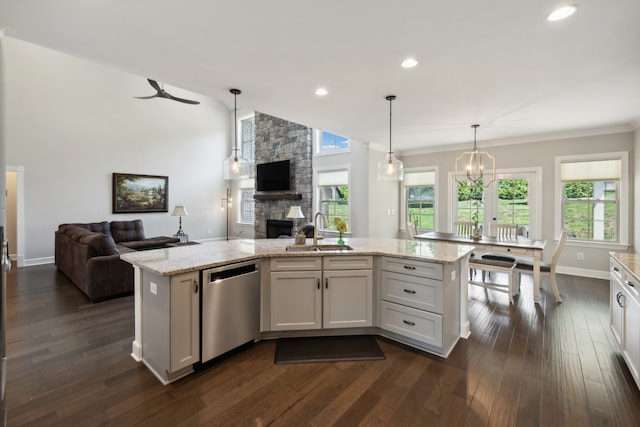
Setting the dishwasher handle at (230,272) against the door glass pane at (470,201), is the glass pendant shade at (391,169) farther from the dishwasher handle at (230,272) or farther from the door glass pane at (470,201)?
the door glass pane at (470,201)

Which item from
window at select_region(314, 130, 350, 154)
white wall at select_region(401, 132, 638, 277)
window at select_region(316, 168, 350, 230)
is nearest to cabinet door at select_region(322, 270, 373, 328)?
window at select_region(316, 168, 350, 230)

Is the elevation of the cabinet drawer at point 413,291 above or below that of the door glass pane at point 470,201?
below

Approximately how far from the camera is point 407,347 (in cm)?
262

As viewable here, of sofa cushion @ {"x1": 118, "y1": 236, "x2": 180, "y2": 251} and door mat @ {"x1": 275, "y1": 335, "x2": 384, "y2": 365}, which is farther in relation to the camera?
sofa cushion @ {"x1": 118, "y1": 236, "x2": 180, "y2": 251}

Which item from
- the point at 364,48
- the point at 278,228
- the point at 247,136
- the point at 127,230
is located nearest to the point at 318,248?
the point at 364,48

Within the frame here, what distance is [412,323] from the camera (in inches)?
102

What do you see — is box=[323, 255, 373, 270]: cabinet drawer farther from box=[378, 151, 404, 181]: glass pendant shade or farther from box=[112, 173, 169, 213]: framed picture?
box=[112, 173, 169, 213]: framed picture

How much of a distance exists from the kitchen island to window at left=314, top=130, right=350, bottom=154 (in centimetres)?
421

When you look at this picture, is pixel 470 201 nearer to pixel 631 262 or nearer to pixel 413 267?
pixel 631 262

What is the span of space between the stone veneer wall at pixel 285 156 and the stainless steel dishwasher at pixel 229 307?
4556 mm

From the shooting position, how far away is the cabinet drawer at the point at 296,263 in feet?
8.67

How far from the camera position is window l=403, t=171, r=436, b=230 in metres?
6.62

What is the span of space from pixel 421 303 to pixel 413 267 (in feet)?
1.06

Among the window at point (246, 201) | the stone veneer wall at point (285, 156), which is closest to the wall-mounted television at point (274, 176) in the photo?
the stone veneer wall at point (285, 156)
